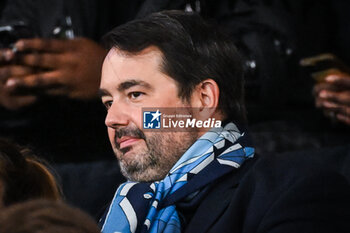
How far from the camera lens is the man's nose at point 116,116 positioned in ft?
2.80

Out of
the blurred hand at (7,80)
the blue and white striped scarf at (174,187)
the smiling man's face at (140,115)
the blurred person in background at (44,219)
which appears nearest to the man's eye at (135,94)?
the smiling man's face at (140,115)

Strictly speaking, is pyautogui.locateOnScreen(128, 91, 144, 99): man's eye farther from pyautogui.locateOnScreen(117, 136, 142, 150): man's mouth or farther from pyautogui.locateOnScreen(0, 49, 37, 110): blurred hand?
pyautogui.locateOnScreen(0, 49, 37, 110): blurred hand

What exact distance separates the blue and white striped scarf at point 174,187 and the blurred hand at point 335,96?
22cm

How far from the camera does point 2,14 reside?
102cm

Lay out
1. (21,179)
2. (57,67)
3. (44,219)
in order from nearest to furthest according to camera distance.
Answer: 1. (44,219)
2. (21,179)
3. (57,67)

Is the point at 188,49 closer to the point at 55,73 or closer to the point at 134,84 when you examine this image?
the point at 134,84

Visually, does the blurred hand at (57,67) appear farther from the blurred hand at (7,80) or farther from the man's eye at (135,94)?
the man's eye at (135,94)

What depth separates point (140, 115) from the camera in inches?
33.3

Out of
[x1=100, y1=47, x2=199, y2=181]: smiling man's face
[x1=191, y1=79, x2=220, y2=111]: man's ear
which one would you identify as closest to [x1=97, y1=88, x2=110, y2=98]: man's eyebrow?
[x1=100, y1=47, x2=199, y2=181]: smiling man's face

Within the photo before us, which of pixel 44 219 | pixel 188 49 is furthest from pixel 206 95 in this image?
pixel 44 219

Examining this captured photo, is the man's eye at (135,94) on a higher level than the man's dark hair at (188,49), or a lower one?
lower

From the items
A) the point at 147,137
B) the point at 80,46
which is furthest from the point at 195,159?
the point at 80,46

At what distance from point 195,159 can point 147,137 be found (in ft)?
0.27

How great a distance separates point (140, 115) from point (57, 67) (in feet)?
0.75
